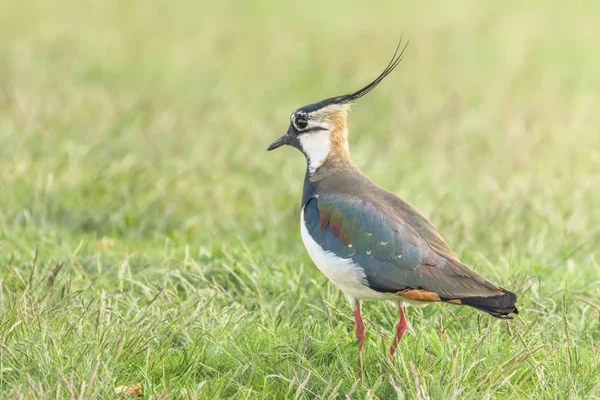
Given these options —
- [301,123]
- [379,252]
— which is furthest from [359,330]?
[301,123]

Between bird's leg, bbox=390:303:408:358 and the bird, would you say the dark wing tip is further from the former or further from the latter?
bird's leg, bbox=390:303:408:358

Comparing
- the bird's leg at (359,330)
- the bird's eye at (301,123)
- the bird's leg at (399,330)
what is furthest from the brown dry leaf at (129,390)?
the bird's eye at (301,123)

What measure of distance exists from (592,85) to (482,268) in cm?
549

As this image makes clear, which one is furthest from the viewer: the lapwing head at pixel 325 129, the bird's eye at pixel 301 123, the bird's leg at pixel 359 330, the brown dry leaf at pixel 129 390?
the bird's eye at pixel 301 123

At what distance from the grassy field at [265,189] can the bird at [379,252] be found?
0.26 m

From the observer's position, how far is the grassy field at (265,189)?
4434 mm

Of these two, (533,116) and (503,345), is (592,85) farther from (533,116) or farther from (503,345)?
(503,345)

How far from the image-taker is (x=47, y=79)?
386 inches

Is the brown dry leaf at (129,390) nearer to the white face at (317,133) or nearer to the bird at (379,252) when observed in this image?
the bird at (379,252)

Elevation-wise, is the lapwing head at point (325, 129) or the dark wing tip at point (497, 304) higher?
the lapwing head at point (325, 129)

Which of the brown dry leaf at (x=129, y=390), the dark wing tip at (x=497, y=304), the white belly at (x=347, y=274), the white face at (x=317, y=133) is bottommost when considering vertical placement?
the brown dry leaf at (x=129, y=390)

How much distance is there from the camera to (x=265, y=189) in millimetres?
7992

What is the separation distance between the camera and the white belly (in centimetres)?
457

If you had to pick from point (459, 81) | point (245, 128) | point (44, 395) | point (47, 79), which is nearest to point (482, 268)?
point (44, 395)
